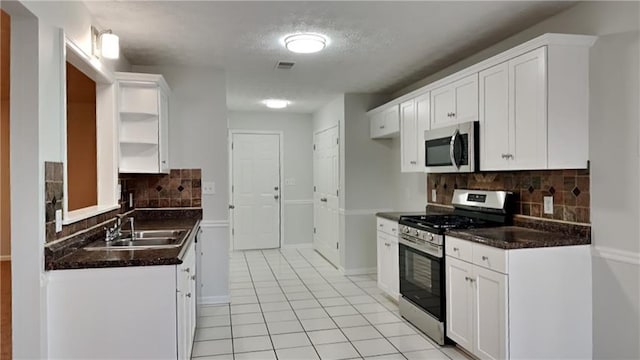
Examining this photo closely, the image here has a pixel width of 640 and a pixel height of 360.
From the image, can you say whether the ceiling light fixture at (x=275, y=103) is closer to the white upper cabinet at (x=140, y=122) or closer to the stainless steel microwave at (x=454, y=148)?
the white upper cabinet at (x=140, y=122)

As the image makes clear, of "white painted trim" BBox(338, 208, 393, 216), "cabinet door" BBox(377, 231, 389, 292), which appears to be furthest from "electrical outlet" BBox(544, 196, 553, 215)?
"white painted trim" BBox(338, 208, 393, 216)

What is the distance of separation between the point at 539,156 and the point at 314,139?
16.1ft

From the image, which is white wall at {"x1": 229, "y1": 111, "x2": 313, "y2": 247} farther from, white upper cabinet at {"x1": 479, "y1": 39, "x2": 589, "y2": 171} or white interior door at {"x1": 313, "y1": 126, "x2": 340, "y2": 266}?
white upper cabinet at {"x1": 479, "y1": 39, "x2": 589, "y2": 171}

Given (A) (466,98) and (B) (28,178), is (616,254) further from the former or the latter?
(B) (28,178)

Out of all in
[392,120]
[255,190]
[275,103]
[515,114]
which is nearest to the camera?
[515,114]

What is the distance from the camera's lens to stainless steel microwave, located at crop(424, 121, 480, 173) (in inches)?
128

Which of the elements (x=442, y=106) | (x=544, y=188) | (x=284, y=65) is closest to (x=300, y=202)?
(x=284, y=65)

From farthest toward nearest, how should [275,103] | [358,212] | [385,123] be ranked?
[275,103] → [358,212] → [385,123]

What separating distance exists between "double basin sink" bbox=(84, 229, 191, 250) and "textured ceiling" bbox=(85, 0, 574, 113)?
148 cm

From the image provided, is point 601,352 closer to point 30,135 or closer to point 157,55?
point 30,135

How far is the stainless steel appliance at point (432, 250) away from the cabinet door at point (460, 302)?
0.08 m

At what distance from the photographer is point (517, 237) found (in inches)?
106

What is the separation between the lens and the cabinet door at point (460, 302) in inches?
112

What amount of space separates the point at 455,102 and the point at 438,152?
1.53ft
